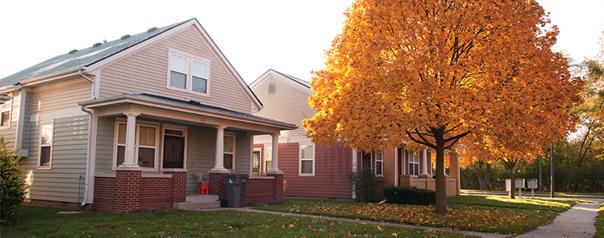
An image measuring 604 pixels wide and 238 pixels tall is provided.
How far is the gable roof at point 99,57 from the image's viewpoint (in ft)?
47.2

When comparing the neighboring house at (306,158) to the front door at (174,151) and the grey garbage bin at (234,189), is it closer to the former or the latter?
the grey garbage bin at (234,189)

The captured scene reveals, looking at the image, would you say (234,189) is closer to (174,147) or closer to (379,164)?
(174,147)

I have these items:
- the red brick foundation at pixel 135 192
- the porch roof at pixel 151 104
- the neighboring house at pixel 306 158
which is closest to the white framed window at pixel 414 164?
the neighboring house at pixel 306 158

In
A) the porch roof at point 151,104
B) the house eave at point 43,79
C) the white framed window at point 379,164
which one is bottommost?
the white framed window at point 379,164

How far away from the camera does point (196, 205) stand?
1391cm

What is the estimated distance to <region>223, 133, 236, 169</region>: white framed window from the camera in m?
18.2

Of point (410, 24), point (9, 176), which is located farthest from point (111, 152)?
point (410, 24)

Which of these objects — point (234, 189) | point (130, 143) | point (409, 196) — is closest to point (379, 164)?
point (409, 196)

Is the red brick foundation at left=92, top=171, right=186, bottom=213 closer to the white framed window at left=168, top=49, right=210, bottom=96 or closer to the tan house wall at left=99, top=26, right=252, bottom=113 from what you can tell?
the tan house wall at left=99, top=26, right=252, bottom=113

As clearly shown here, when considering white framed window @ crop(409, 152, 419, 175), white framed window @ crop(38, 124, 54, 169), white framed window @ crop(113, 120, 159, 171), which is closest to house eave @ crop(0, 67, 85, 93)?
white framed window @ crop(38, 124, 54, 169)

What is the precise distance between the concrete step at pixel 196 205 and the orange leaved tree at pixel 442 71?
4.91m

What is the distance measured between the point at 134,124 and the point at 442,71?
28.9 feet

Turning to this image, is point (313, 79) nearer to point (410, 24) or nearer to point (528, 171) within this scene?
point (410, 24)

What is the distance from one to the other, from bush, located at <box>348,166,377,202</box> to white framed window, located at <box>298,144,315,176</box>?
2664 mm
